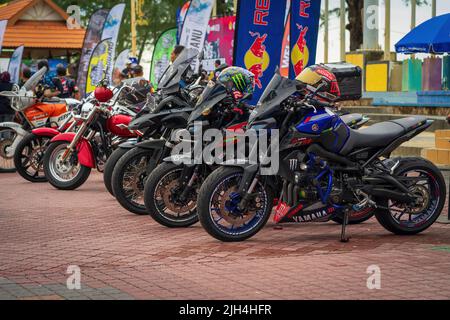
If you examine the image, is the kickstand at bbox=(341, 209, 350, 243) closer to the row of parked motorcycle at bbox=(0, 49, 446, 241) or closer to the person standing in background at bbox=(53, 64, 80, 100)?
the row of parked motorcycle at bbox=(0, 49, 446, 241)

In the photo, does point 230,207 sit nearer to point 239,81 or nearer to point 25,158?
point 239,81

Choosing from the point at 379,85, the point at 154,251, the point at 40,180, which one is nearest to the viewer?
the point at 154,251

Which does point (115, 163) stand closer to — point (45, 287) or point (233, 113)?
point (233, 113)

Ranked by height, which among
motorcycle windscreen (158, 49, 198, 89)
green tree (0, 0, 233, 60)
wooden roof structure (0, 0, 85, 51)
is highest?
green tree (0, 0, 233, 60)

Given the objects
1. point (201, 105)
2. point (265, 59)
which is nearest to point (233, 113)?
point (201, 105)

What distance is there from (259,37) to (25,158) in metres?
4.59

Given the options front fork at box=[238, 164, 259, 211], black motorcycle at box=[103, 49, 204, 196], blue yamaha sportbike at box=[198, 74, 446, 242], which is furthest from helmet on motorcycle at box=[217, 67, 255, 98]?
front fork at box=[238, 164, 259, 211]

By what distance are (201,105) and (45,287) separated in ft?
11.1

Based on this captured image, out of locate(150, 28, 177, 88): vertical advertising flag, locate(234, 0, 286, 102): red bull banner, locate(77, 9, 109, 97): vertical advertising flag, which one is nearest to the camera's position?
locate(234, 0, 286, 102): red bull banner

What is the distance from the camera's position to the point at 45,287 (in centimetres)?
673

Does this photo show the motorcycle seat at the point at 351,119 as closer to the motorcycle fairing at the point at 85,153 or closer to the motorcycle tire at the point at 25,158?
the motorcycle fairing at the point at 85,153

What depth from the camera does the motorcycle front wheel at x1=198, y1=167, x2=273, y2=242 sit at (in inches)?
332

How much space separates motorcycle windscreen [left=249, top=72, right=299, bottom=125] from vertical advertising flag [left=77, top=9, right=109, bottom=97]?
54.6ft
